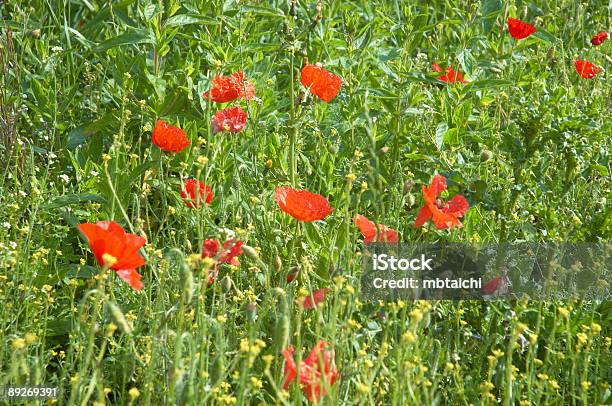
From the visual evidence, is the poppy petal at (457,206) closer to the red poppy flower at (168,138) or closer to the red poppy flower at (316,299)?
the red poppy flower at (316,299)

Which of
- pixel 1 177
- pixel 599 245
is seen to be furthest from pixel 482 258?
pixel 1 177

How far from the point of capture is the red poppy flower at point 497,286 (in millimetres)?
2480

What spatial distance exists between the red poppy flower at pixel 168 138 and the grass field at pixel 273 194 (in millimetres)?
98

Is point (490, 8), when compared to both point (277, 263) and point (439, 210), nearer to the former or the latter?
point (439, 210)

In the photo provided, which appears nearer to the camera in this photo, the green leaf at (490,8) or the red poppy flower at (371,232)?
the red poppy flower at (371,232)

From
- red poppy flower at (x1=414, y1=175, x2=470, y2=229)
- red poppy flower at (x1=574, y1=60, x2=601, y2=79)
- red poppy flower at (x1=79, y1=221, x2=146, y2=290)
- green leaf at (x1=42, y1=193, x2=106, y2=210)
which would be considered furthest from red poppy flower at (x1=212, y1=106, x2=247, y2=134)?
red poppy flower at (x1=574, y1=60, x2=601, y2=79)

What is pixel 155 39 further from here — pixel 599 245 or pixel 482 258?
pixel 599 245

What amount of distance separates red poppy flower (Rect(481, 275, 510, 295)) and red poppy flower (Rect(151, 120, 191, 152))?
864mm

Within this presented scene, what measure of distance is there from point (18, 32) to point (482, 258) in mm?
1957

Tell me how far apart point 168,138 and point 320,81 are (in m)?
0.48

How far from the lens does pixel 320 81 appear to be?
9.20ft

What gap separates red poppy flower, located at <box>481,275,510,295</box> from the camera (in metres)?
2.48

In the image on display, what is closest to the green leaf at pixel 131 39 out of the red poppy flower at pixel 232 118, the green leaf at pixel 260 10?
the green leaf at pixel 260 10

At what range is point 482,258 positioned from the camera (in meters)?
2.65
